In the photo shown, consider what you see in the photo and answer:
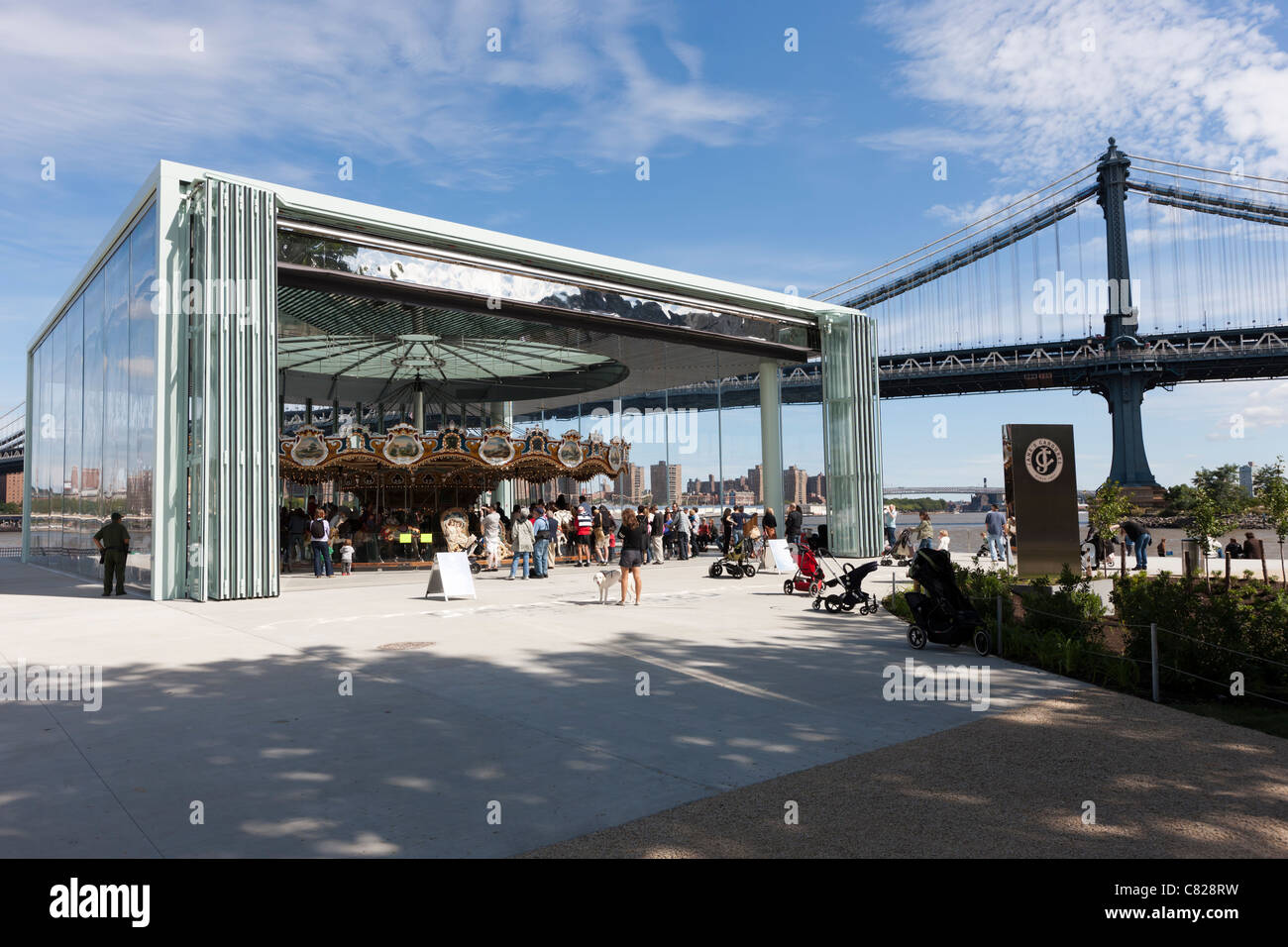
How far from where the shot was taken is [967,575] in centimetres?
1311

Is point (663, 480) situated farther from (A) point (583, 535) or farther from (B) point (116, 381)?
(B) point (116, 381)

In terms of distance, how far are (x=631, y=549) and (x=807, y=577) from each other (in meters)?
3.22

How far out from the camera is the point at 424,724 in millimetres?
6320

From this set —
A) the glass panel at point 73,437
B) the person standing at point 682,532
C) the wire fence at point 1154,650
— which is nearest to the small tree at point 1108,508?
the wire fence at point 1154,650

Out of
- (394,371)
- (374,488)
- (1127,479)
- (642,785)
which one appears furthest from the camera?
(1127,479)

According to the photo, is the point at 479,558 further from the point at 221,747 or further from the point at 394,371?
the point at 221,747

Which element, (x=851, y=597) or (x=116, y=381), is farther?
(x=116, y=381)

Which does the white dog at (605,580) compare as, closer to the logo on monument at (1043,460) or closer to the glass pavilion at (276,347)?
the glass pavilion at (276,347)

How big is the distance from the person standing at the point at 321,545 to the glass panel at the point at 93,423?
4.78 m

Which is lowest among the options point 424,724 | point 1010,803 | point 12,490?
point 1010,803

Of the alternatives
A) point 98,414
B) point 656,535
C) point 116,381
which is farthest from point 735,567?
point 98,414

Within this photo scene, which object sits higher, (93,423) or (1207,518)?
(93,423)
